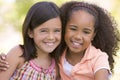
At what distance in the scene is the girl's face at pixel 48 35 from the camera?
2.66 m

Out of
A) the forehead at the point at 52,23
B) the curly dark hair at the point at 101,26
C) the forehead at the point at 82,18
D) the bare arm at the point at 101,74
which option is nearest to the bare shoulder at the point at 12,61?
the forehead at the point at 52,23

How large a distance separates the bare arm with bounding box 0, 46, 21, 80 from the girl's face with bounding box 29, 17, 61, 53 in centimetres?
18

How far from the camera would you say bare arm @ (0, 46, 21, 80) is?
267 centimetres

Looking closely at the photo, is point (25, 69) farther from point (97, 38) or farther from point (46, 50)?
point (97, 38)

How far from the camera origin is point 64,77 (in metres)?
2.99

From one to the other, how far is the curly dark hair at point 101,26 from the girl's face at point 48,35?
0.13m

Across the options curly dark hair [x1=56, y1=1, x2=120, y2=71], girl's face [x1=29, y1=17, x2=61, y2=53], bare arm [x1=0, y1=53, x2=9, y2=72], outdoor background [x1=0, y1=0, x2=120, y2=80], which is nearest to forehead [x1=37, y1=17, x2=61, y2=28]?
girl's face [x1=29, y1=17, x2=61, y2=53]

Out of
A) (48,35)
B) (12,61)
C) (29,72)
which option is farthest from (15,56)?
(48,35)

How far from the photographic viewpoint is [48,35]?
267 cm

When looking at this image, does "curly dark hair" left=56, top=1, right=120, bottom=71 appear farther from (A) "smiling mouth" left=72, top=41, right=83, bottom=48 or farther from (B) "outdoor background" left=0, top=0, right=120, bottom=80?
(B) "outdoor background" left=0, top=0, right=120, bottom=80

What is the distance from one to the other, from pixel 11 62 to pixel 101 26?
801 millimetres

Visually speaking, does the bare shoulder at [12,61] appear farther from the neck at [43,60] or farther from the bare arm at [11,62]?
the neck at [43,60]

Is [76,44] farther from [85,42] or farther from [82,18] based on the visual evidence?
[82,18]

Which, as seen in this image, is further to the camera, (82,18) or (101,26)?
(101,26)
